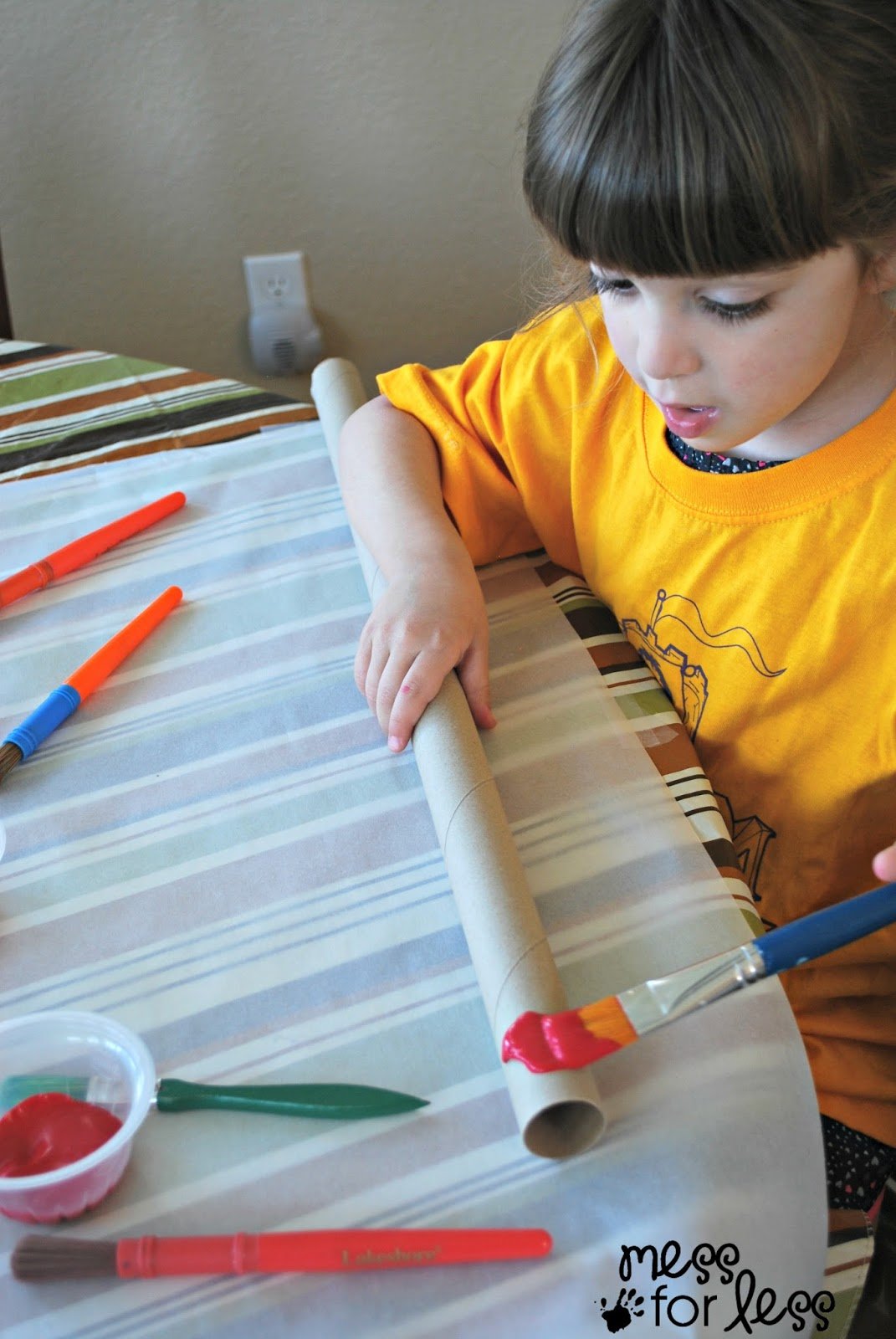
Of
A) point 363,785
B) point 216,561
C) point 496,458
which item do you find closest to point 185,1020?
point 363,785

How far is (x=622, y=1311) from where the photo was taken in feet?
1.30

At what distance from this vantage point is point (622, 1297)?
40 centimetres

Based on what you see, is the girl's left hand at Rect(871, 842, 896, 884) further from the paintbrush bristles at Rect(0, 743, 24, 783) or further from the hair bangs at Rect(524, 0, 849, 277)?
the paintbrush bristles at Rect(0, 743, 24, 783)

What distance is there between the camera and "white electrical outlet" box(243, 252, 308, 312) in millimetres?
1455

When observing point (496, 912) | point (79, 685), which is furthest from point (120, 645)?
point (496, 912)

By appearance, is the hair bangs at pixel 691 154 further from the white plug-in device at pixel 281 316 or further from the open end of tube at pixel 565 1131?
the white plug-in device at pixel 281 316

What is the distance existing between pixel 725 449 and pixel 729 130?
18 cm

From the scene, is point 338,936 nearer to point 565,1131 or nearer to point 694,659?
point 565,1131

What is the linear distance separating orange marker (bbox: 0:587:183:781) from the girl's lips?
11.9 inches

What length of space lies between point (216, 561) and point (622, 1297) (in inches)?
18.7

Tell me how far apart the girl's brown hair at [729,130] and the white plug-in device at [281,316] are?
0.98 m

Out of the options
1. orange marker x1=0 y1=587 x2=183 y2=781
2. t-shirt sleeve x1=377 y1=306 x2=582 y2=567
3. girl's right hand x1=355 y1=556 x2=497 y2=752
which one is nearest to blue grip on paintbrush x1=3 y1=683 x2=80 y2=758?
orange marker x1=0 y1=587 x2=183 y2=781

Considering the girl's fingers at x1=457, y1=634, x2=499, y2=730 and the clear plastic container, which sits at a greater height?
the girl's fingers at x1=457, y1=634, x2=499, y2=730

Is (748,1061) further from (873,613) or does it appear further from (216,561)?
(216,561)
